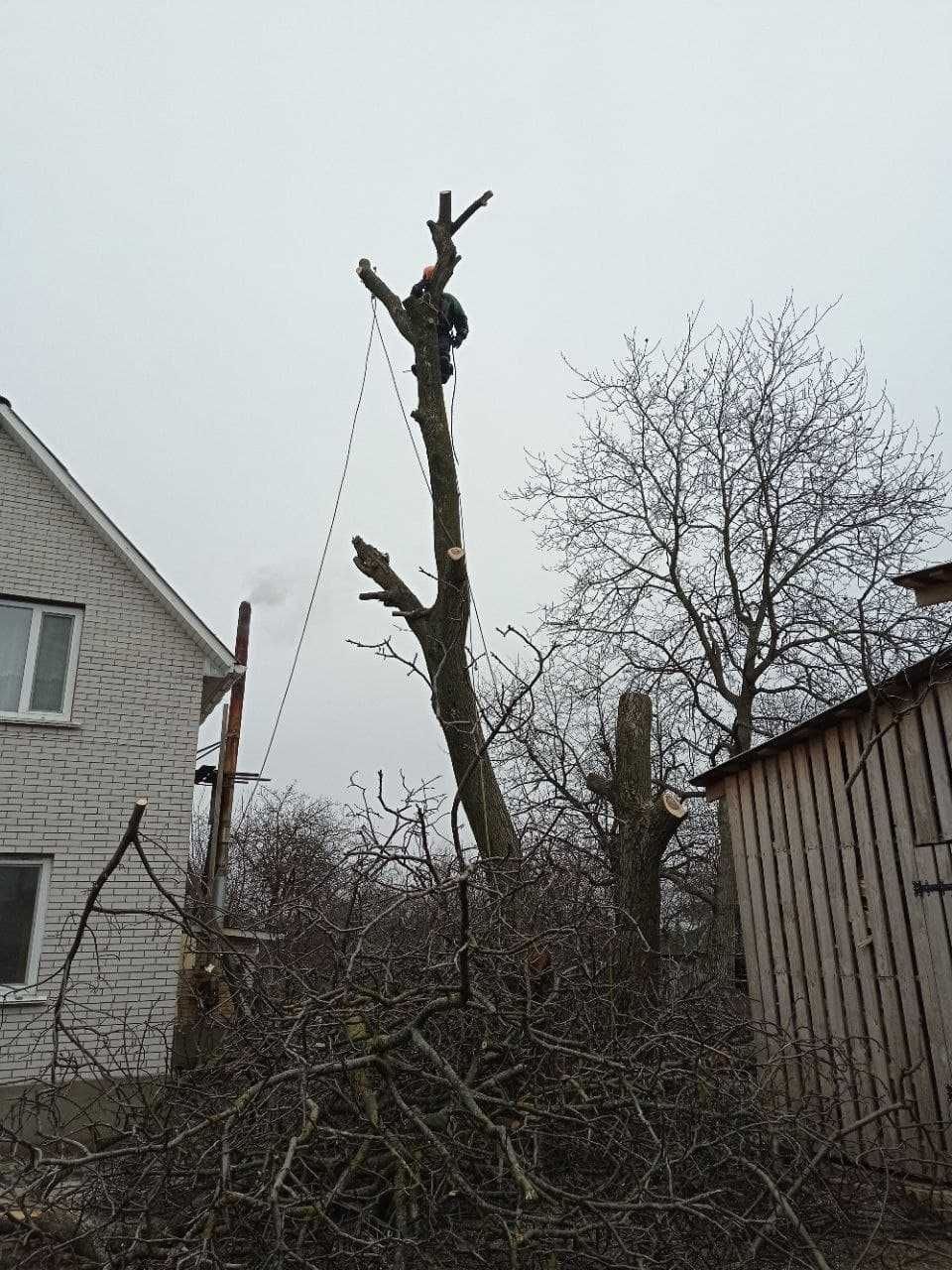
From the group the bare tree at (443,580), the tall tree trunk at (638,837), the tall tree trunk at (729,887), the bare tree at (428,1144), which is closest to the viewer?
the bare tree at (428,1144)

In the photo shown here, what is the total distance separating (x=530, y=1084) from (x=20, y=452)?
9565 millimetres

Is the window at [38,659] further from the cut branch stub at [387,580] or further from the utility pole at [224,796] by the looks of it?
the cut branch stub at [387,580]

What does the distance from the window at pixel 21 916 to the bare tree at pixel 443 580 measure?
4.81m

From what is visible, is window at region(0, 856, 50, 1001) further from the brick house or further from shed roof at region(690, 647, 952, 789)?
shed roof at region(690, 647, 952, 789)

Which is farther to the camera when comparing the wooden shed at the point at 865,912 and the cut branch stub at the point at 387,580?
the cut branch stub at the point at 387,580

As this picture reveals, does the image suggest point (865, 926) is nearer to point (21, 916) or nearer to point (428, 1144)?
point (428, 1144)

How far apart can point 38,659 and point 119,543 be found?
160 cm

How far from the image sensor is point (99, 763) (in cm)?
1037

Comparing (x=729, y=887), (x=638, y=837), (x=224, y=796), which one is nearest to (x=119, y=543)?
(x=224, y=796)

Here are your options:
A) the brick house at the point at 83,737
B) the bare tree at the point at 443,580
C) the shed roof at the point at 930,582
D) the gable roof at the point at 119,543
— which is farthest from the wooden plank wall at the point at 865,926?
the gable roof at the point at 119,543

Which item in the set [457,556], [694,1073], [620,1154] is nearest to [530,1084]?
[620,1154]

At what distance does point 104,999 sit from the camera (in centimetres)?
971

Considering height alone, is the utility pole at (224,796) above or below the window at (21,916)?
above

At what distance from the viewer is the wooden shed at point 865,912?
540 cm
